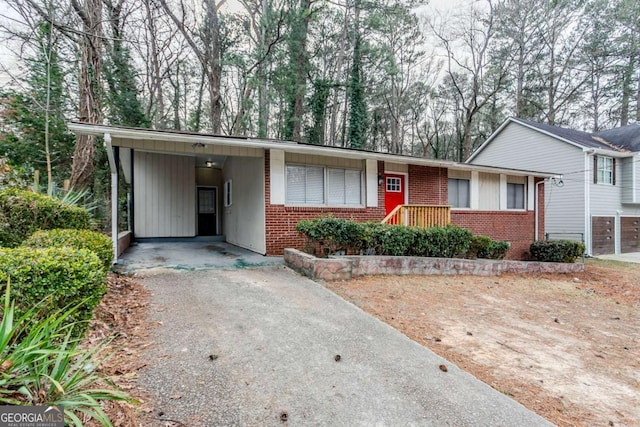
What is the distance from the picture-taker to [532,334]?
4086 millimetres

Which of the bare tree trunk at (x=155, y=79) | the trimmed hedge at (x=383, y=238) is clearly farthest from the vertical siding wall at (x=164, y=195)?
the bare tree trunk at (x=155, y=79)

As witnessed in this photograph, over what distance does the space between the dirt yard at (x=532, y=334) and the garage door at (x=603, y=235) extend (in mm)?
8641

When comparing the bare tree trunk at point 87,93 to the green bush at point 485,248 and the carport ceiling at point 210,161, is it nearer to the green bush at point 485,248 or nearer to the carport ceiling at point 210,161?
the carport ceiling at point 210,161

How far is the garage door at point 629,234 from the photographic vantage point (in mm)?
15727

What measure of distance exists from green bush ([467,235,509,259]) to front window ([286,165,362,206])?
3494mm

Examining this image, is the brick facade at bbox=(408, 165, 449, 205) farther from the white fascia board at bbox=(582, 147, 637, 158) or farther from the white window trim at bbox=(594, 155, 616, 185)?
the white window trim at bbox=(594, 155, 616, 185)

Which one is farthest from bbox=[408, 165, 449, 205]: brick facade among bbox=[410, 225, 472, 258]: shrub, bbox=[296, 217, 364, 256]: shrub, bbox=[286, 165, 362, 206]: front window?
bbox=[296, 217, 364, 256]: shrub

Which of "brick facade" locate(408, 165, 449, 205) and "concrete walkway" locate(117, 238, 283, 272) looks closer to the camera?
"concrete walkway" locate(117, 238, 283, 272)

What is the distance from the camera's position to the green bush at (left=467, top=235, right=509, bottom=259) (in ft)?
29.3

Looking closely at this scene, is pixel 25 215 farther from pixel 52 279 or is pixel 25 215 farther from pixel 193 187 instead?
pixel 193 187

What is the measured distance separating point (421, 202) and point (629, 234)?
1386cm

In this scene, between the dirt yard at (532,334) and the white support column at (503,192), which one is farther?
the white support column at (503,192)

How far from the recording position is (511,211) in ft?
40.2

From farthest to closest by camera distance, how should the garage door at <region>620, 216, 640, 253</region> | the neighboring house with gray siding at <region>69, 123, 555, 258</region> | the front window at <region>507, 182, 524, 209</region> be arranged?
1. the garage door at <region>620, 216, 640, 253</region>
2. the front window at <region>507, 182, 524, 209</region>
3. the neighboring house with gray siding at <region>69, 123, 555, 258</region>
